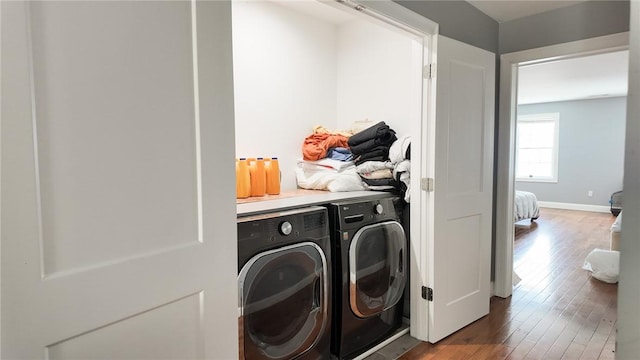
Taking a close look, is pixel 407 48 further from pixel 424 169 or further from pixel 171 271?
pixel 171 271

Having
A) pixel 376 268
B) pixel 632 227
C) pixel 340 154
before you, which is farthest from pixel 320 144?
pixel 632 227

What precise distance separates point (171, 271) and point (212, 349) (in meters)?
0.32

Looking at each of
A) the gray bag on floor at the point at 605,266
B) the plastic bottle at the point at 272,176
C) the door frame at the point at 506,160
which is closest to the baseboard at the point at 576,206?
the gray bag on floor at the point at 605,266

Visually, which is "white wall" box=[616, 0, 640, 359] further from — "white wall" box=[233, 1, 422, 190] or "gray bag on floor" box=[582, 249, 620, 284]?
A: "gray bag on floor" box=[582, 249, 620, 284]

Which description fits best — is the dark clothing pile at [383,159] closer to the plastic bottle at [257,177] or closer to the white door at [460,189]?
the white door at [460,189]

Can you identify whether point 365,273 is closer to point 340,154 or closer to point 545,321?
point 340,154

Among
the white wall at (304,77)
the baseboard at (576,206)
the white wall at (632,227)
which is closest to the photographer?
the white wall at (632,227)

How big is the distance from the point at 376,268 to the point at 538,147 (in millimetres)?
7802

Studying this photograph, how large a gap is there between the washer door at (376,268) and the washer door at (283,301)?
0.26 meters

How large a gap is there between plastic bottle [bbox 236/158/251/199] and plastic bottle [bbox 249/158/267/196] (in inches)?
2.0

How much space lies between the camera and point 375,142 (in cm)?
271

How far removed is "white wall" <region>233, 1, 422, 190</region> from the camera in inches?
108

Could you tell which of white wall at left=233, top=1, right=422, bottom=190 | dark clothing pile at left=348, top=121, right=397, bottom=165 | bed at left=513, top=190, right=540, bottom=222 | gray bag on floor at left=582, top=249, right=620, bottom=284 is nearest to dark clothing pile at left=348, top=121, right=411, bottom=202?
dark clothing pile at left=348, top=121, right=397, bottom=165

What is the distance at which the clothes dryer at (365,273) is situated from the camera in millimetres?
2102
